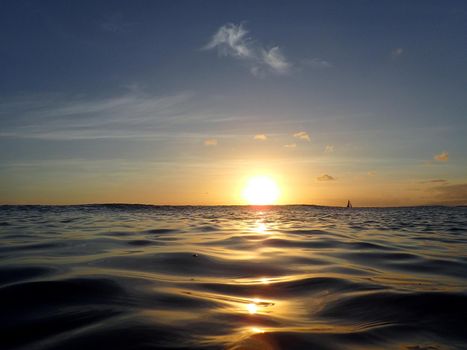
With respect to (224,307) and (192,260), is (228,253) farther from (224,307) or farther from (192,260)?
(224,307)

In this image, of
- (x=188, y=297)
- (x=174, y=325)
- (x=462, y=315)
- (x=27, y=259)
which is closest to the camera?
(x=174, y=325)

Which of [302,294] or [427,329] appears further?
[302,294]

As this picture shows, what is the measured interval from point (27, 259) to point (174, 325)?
16.0 ft

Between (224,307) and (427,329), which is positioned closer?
(427,329)

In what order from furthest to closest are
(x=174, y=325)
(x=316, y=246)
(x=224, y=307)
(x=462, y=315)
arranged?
(x=316, y=246), (x=224, y=307), (x=462, y=315), (x=174, y=325)

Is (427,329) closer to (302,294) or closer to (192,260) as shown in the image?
(302,294)

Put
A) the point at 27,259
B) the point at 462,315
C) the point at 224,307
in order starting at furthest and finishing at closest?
the point at 27,259 → the point at 224,307 → the point at 462,315

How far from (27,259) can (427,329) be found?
6.57 metres

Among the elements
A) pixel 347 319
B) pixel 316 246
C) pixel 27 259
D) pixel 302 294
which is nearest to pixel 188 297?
pixel 302 294

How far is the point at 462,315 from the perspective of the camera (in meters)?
3.68

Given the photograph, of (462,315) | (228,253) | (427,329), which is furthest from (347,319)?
(228,253)

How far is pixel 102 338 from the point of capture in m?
2.94

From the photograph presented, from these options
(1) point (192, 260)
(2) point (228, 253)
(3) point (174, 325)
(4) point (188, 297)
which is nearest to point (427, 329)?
(3) point (174, 325)

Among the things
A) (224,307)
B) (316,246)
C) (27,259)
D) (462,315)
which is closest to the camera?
(462,315)
